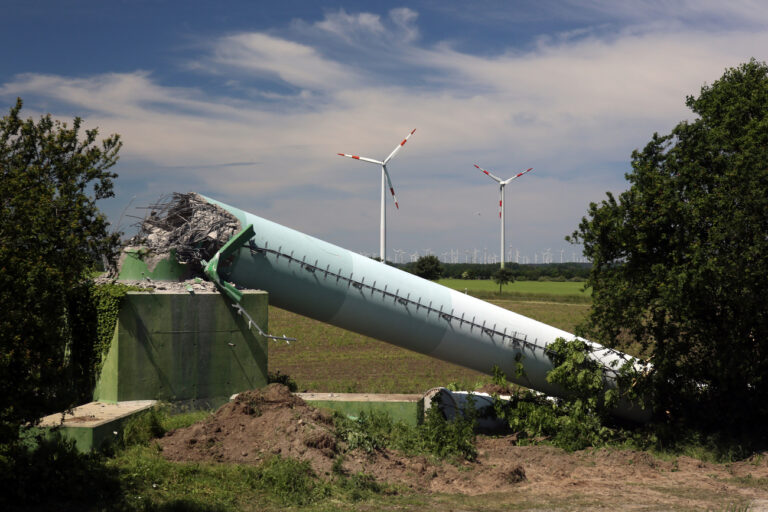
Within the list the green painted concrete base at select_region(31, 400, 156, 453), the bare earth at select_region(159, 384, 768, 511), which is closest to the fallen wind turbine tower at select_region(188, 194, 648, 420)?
the bare earth at select_region(159, 384, 768, 511)

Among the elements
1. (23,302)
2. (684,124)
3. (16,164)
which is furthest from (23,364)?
(684,124)

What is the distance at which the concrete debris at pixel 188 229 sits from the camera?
15312 mm

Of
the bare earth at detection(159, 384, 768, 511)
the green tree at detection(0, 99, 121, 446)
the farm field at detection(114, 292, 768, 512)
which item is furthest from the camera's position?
the bare earth at detection(159, 384, 768, 511)

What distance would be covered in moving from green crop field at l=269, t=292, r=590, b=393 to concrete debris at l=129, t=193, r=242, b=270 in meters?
7.19

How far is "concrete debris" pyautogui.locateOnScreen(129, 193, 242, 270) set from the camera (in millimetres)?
15312

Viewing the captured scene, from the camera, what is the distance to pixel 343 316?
16094 millimetres

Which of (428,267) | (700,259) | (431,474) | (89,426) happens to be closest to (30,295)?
(89,426)

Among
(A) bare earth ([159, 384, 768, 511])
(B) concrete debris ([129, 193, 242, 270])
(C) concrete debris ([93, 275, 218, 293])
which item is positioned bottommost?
(A) bare earth ([159, 384, 768, 511])

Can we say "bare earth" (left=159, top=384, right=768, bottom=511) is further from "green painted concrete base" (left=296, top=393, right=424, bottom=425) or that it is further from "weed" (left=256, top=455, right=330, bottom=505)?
"green painted concrete base" (left=296, top=393, right=424, bottom=425)

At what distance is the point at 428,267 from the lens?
93.4 m

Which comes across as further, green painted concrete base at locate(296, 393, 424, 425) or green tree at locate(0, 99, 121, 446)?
green painted concrete base at locate(296, 393, 424, 425)

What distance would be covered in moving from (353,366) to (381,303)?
11.6 m

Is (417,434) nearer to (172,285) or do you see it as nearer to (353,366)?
(172,285)

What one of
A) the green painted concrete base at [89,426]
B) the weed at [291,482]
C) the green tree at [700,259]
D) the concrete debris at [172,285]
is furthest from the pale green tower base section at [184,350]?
the green tree at [700,259]
